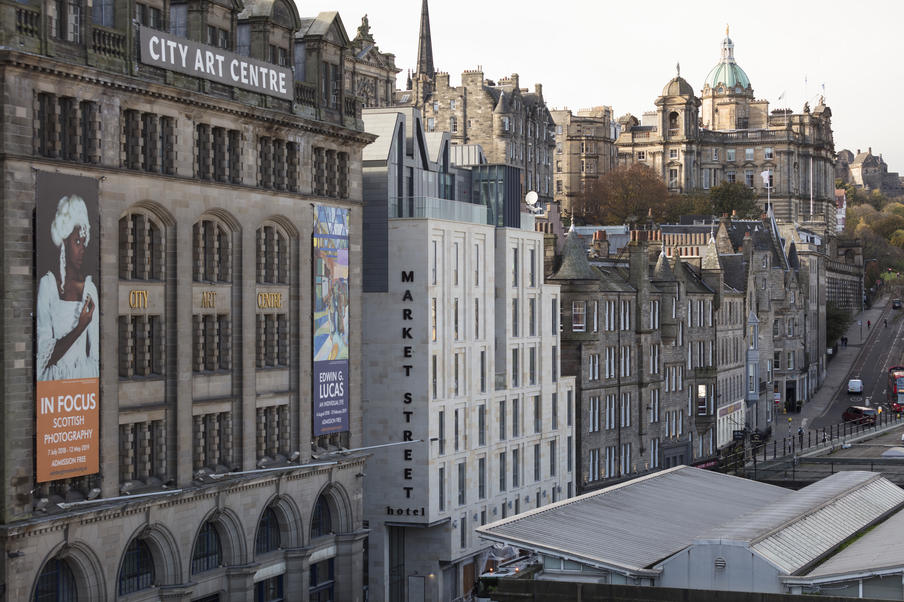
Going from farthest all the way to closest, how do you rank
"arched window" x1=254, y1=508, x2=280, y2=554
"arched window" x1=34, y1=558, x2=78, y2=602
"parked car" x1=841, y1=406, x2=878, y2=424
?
"parked car" x1=841, y1=406, x2=878, y2=424 < "arched window" x1=254, y1=508, x2=280, y2=554 < "arched window" x1=34, y1=558, x2=78, y2=602

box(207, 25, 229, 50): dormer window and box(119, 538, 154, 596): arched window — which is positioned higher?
box(207, 25, 229, 50): dormer window

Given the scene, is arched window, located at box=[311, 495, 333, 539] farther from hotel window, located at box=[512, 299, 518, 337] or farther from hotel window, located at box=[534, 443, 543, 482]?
hotel window, located at box=[534, 443, 543, 482]

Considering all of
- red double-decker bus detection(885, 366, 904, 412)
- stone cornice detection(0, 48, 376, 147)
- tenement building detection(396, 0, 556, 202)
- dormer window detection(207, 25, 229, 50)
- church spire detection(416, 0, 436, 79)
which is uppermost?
church spire detection(416, 0, 436, 79)

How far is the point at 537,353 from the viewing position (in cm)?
7919

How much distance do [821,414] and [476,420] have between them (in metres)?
75.9

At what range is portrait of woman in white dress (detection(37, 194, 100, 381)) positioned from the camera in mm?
44594

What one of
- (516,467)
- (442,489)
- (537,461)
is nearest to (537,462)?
(537,461)

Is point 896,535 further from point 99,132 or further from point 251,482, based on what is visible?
point 99,132

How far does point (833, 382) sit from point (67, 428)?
5013 inches

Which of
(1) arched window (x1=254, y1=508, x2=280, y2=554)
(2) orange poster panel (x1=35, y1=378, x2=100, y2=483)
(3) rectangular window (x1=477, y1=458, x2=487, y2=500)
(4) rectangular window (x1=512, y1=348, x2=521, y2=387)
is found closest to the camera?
(2) orange poster panel (x1=35, y1=378, x2=100, y2=483)

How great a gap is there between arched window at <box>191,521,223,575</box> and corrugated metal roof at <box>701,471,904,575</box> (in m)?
17.2

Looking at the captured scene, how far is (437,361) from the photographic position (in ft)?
220

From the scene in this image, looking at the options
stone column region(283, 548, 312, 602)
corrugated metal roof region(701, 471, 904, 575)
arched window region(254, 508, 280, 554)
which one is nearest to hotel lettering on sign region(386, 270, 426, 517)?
stone column region(283, 548, 312, 602)

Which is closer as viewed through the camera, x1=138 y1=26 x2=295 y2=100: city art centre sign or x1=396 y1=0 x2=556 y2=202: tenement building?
x1=138 y1=26 x2=295 y2=100: city art centre sign
